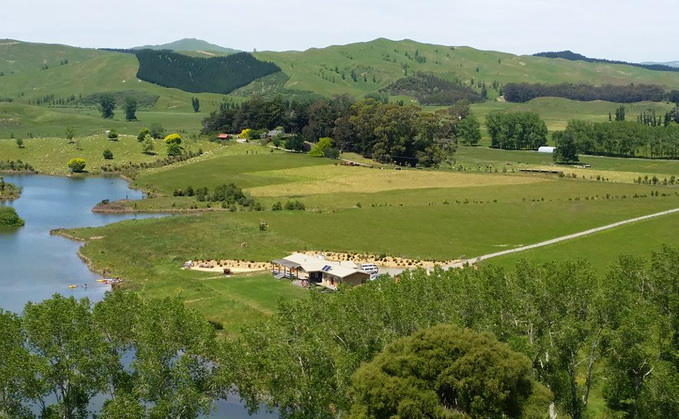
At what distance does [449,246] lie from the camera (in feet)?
250

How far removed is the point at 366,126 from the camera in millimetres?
150375

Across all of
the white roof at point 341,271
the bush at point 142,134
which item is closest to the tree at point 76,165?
the bush at point 142,134

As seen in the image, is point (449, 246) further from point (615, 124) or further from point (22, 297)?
point (615, 124)

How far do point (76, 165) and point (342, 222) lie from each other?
244ft

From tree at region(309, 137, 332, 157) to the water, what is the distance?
Answer: 36.6m

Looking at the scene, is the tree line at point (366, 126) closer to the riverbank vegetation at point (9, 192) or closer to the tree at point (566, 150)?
the tree at point (566, 150)

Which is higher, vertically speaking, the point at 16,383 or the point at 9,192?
the point at 16,383

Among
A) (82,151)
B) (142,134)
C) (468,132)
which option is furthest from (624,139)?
(82,151)

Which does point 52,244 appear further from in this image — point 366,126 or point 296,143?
point 366,126

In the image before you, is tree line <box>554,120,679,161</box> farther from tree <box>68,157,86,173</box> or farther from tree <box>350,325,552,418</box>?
tree <box>350,325,552,418</box>

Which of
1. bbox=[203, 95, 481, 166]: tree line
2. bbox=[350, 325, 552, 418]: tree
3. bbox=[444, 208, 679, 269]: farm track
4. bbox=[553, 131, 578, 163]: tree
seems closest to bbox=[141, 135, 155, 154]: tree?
bbox=[203, 95, 481, 166]: tree line

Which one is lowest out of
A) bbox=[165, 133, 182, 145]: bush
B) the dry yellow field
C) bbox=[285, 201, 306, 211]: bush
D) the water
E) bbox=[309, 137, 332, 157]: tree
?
the water

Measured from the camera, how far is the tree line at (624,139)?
159625 mm

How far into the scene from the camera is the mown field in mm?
65938
